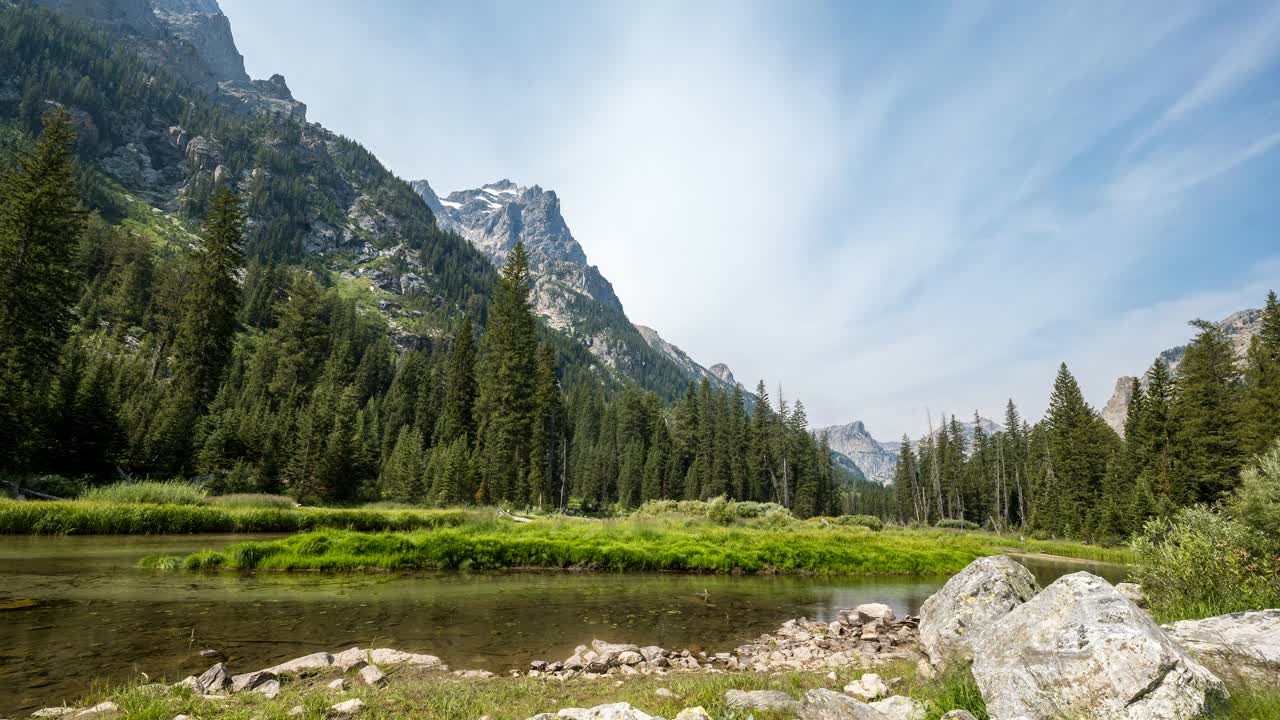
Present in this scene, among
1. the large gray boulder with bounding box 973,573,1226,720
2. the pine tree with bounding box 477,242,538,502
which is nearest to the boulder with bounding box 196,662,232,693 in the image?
the large gray boulder with bounding box 973,573,1226,720

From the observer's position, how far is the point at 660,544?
24344 mm

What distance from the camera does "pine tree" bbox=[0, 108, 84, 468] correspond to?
27.6 m

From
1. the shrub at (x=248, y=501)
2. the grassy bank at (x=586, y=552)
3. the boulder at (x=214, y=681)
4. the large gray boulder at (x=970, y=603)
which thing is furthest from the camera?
the shrub at (x=248, y=501)

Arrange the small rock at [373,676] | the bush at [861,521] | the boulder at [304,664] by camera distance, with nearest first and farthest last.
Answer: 1. the small rock at [373,676]
2. the boulder at [304,664]
3. the bush at [861,521]

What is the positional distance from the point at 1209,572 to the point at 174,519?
34059mm

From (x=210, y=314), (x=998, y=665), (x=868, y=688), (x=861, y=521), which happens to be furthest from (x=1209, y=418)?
(x=210, y=314)

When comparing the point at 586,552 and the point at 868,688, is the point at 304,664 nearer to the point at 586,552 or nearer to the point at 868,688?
the point at 868,688

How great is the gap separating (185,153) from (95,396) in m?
199

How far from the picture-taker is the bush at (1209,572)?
8.93 metres

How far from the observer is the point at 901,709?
5.72 meters

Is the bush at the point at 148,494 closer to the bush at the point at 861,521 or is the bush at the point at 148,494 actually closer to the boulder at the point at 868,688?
the boulder at the point at 868,688

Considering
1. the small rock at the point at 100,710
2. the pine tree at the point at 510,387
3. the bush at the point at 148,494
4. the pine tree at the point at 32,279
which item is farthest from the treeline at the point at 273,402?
the small rock at the point at 100,710

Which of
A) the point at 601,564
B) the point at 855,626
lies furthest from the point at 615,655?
the point at 601,564

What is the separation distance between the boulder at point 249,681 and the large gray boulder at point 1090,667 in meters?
8.42
